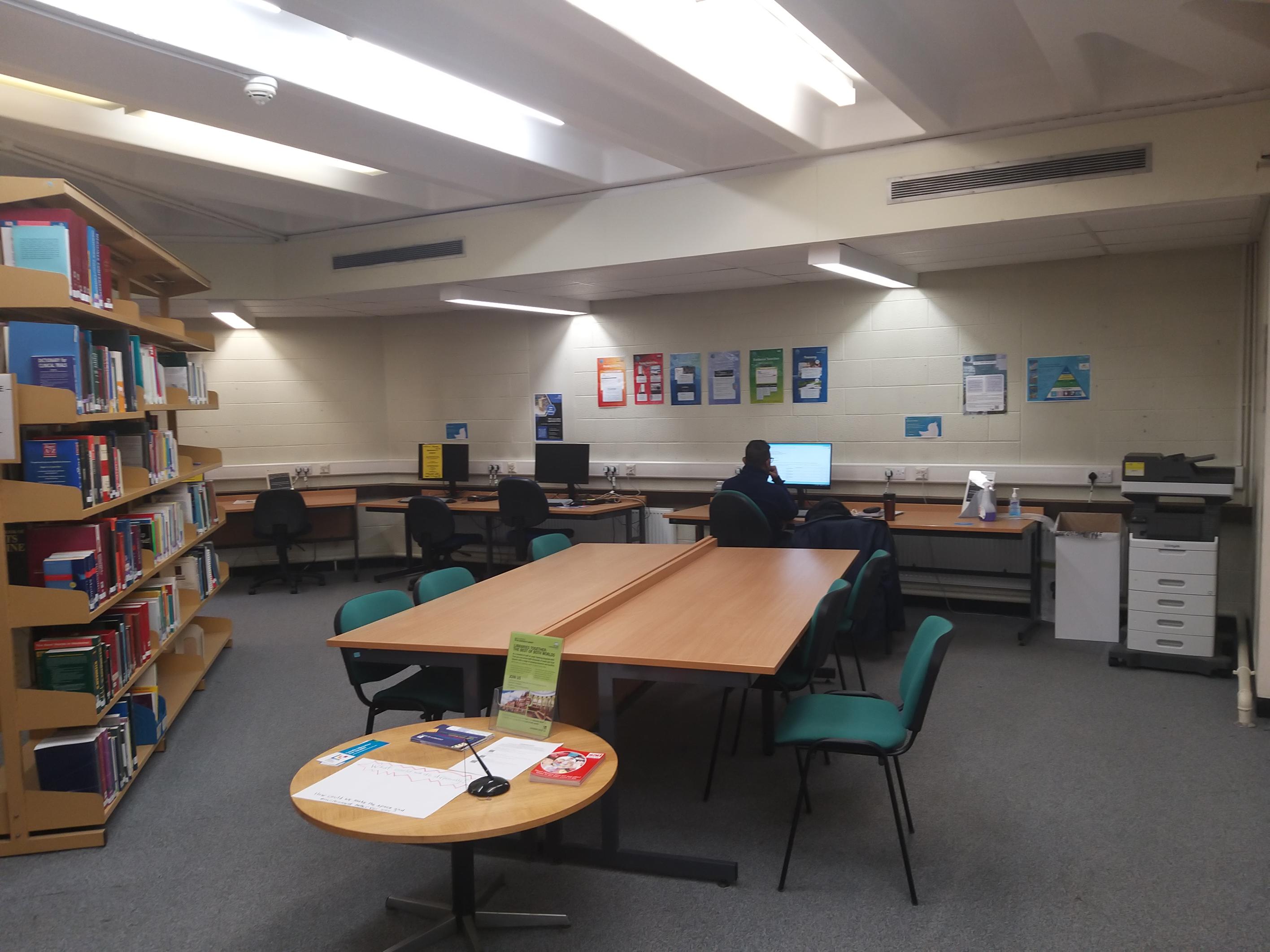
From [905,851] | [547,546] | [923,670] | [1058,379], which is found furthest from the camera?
[1058,379]

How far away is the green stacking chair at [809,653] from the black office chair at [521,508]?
3460mm

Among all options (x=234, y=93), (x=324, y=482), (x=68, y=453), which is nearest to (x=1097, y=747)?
(x=68, y=453)

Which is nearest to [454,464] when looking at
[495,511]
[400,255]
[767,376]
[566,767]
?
[495,511]

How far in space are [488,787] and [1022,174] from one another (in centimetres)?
368

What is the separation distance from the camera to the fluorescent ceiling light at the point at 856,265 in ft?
15.4

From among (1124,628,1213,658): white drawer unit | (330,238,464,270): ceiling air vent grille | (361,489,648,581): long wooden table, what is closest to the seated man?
(361,489,648,581): long wooden table

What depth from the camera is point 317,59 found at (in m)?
3.36

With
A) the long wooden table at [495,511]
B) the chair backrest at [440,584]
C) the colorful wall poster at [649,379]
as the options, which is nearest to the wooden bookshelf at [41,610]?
the chair backrest at [440,584]

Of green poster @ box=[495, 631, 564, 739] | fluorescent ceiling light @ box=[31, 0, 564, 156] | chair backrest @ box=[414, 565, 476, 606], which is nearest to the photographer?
green poster @ box=[495, 631, 564, 739]

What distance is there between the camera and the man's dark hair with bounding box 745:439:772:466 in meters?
5.50

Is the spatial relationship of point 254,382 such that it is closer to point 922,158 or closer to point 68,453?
point 68,453

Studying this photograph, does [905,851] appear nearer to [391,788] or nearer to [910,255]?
[391,788]

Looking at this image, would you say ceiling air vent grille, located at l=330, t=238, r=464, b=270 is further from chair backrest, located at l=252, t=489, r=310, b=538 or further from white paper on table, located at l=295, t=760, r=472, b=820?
white paper on table, located at l=295, t=760, r=472, b=820

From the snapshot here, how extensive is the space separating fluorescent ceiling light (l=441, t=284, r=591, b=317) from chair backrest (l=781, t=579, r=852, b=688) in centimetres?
369
